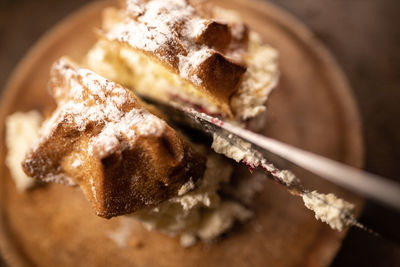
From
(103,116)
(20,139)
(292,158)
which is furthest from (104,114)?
(20,139)

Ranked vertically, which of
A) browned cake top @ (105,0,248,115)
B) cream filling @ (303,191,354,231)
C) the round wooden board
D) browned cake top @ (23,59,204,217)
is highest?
browned cake top @ (105,0,248,115)

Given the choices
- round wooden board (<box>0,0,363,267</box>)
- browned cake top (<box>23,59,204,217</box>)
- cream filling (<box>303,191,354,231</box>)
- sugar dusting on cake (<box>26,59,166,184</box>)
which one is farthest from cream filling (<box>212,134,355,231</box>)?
round wooden board (<box>0,0,363,267</box>)

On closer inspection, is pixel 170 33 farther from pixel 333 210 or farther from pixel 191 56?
pixel 333 210

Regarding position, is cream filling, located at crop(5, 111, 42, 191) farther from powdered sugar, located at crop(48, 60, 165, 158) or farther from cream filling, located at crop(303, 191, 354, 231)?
cream filling, located at crop(303, 191, 354, 231)

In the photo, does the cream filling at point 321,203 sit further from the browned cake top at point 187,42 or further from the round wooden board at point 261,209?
the round wooden board at point 261,209

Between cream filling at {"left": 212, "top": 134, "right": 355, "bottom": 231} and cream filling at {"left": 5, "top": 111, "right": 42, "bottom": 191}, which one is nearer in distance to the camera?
cream filling at {"left": 212, "top": 134, "right": 355, "bottom": 231}

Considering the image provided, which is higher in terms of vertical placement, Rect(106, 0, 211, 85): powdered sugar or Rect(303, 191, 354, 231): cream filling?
Rect(106, 0, 211, 85): powdered sugar

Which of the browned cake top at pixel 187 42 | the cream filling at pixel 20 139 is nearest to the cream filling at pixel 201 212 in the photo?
the browned cake top at pixel 187 42

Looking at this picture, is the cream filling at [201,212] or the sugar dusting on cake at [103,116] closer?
the sugar dusting on cake at [103,116]
